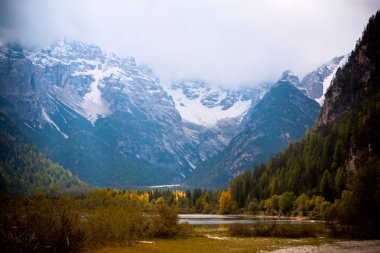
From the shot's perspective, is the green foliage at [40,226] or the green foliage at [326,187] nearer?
the green foliage at [40,226]

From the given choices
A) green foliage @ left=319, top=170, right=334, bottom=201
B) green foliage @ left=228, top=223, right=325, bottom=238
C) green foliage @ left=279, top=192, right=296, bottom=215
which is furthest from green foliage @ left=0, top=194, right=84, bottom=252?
green foliage @ left=279, top=192, right=296, bottom=215

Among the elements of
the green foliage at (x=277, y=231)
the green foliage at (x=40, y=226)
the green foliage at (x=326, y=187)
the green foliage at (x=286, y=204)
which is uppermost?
the green foliage at (x=326, y=187)

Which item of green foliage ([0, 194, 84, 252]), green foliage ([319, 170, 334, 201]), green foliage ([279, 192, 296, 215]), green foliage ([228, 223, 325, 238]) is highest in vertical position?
green foliage ([319, 170, 334, 201])

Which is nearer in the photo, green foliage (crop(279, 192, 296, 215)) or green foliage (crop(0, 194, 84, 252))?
green foliage (crop(0, 194, 84, 252))

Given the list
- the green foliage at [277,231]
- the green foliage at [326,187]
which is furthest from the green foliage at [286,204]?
the green foliage at [277,231]

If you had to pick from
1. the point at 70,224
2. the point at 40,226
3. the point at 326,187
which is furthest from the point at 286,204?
the point at 40,226

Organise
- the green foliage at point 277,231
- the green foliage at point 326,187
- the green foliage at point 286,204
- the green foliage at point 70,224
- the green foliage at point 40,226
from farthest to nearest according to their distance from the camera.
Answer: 1. the green foliage at point 286,204
2. the green foliage at point 326,187
3. the green foliage at point 277,231
4. the green foliage at point 70,224
5. the green foliage at point 40,226

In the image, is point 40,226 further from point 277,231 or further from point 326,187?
point 326,187

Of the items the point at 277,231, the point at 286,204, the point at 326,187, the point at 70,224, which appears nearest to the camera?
the point at 70,224

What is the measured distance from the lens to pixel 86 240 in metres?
68.9

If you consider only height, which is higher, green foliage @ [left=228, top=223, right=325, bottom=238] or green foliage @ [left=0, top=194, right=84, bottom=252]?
green foliage @ [left=0, top=194, right=84, bottom=252]

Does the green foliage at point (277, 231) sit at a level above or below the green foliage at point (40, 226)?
below

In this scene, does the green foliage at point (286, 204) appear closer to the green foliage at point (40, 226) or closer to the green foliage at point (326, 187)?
the green foliage at point (326, 187)

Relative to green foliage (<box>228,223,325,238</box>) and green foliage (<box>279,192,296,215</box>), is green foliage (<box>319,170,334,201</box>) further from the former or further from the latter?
green foliage (<box>228,223,325,238</box>)
